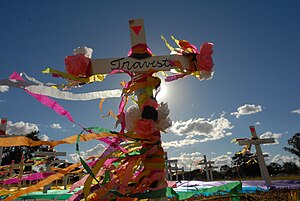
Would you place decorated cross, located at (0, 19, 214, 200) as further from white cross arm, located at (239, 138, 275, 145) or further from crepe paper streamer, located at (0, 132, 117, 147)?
white cross arm, located at (239, 138, 275, 145)

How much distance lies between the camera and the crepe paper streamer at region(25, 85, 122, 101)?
171cm

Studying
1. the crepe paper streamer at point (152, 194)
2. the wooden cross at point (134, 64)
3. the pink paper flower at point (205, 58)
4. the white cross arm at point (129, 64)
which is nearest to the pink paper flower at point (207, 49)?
the pink paper flower at point (205, 58)

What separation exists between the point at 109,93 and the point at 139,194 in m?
0.83

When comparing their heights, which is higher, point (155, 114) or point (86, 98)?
point (86, 98)

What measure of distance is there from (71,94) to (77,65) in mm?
239

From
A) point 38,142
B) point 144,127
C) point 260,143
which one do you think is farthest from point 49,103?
point 260,143

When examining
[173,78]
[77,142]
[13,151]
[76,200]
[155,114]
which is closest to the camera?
[77,142]

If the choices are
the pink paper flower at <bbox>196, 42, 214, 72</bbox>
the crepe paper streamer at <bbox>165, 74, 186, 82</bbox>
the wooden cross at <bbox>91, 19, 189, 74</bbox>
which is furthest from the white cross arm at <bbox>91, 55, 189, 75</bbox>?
the pink paper flower at <bbox>196, 42, 214, 72</bbox>

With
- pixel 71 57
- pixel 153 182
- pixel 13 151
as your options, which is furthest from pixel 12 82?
pixel 13 151

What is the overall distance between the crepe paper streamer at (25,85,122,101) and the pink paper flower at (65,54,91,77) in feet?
0.57

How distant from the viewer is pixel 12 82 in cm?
169

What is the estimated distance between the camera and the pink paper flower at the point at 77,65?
1.97 metres

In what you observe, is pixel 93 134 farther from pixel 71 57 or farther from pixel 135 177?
pixel 71 57

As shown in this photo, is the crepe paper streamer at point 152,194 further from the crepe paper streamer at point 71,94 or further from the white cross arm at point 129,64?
the white cross arm at point 129,64
